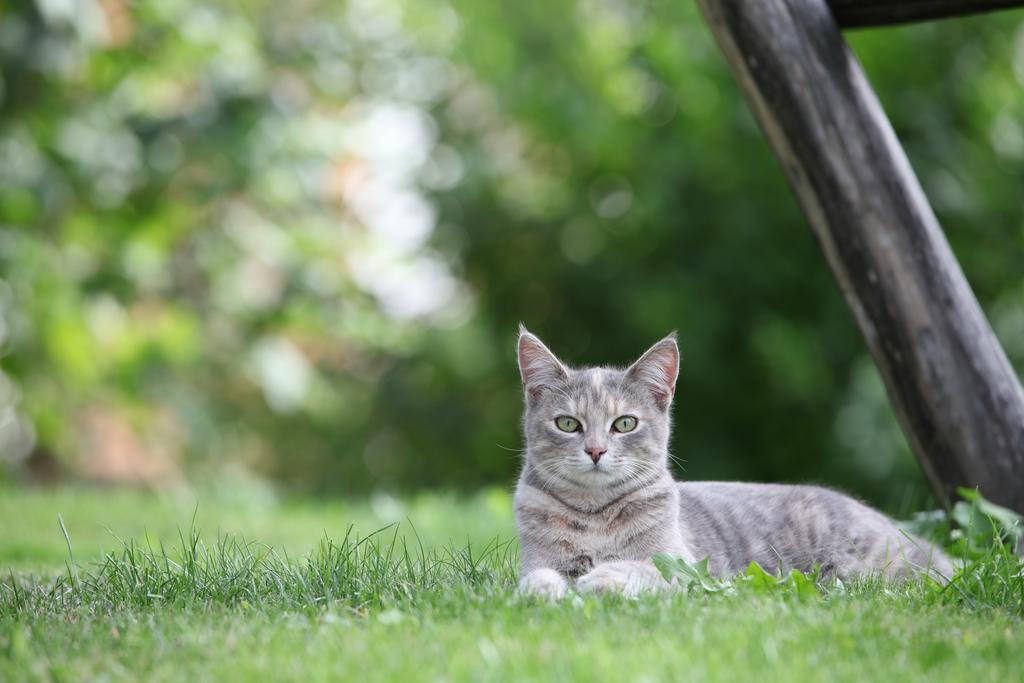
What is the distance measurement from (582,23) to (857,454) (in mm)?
3929

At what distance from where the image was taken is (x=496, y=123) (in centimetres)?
948

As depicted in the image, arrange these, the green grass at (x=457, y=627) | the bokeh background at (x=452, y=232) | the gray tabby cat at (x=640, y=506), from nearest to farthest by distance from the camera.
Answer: the green grass at (x=457, y=627), the gray tabby cat at (x=640, y=506), the bokeh background at (x=452, y=232)

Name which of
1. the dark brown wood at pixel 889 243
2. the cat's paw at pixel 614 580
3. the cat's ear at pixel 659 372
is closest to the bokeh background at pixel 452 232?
the dark brown wood at pixel 889 243

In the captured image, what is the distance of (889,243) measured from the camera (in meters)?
3.51

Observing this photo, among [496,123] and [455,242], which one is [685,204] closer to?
[455,242]

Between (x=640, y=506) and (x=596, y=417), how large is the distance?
0.31 metres

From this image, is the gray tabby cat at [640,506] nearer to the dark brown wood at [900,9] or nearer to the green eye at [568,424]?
the green eye at [568,424]

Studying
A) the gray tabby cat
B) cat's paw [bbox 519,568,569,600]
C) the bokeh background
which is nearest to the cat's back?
the gray tabby cat

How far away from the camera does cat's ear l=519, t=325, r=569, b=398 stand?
11.1 ft

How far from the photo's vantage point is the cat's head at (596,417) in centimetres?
312

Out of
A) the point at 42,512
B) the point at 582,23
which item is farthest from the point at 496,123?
the point at 42,512

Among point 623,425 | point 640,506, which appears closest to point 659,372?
point 623,425

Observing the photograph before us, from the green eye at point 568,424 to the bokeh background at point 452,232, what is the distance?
3.56m

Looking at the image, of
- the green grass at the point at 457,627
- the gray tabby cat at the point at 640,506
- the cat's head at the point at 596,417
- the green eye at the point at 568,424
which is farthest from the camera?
the green eye at the point at 568,424
